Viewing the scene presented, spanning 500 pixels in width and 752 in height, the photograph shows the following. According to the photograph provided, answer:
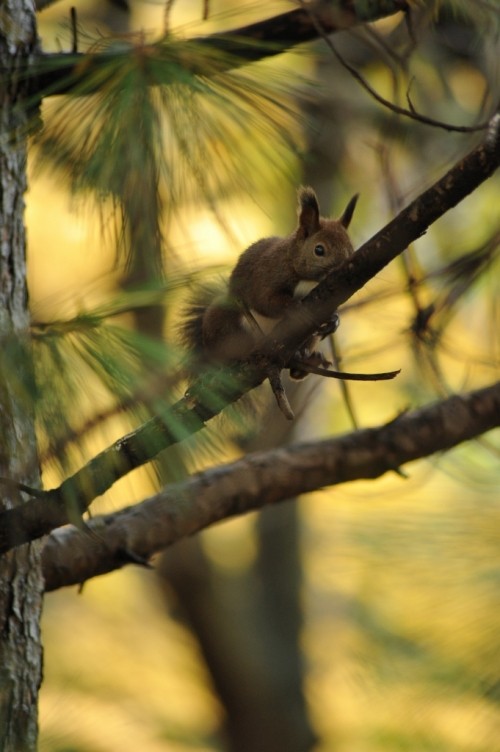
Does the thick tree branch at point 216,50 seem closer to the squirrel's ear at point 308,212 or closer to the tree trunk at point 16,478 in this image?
the tree trunk at point 16,478

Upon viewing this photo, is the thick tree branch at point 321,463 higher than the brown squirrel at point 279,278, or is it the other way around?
the brown squirrel at point 279,278

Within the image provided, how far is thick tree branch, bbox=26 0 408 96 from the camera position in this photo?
1.05 m

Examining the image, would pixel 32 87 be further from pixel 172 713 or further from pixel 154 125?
pixel 172 713

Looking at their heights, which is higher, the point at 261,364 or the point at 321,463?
the point at 321,463

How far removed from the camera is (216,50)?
3.59ft

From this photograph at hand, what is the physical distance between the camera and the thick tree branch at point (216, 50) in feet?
3.45

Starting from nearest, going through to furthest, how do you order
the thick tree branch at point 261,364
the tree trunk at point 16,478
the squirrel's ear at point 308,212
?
1. the thick tree branch at point 261,364
2. the tree trunk at point 16,478
3. the squirrel's ear at point 308,212

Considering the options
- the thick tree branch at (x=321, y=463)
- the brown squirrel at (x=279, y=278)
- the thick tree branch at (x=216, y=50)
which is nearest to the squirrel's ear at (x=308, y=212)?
the brown squirrel at (x=279, y=278)

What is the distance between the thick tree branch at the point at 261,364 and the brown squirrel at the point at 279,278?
34 centimetres

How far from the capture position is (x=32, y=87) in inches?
48.9

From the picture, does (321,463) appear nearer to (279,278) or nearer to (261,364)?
(279,278)

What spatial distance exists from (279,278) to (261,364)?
46cm

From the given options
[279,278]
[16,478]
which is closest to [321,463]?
[279,278]

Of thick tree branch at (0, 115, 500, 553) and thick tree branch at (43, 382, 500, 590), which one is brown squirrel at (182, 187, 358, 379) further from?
thick tree branch at (0, 115, 500, 553)
